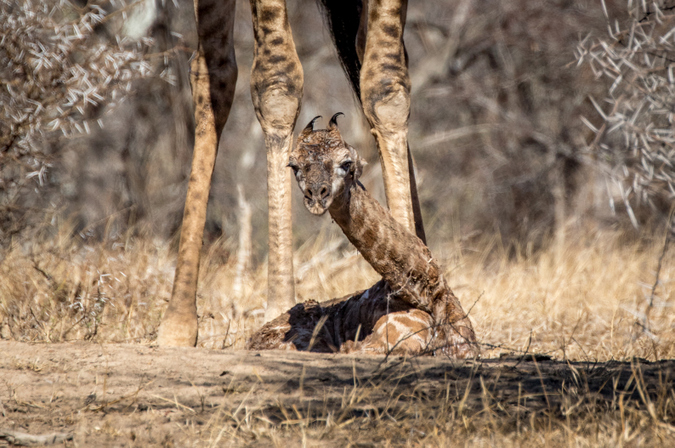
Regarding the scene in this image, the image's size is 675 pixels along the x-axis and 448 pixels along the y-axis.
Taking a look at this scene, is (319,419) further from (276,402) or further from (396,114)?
(396,114)

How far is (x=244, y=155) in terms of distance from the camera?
562 inches

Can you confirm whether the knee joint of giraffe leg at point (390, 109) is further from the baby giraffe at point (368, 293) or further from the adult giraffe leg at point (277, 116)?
the baby giraffe at point (368, 293)

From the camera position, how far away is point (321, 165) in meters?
3.05

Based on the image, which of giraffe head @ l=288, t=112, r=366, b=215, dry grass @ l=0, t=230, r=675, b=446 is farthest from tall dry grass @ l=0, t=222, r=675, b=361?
giraffe head @ l=288, t=112, r=366, b=215

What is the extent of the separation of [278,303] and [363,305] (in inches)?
28.9

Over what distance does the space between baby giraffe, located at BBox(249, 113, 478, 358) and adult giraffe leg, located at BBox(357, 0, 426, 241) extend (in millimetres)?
699

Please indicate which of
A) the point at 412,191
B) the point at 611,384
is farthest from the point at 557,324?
the point at 611,384

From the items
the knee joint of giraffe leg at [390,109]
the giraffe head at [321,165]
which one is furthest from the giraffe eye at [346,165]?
the knee joint of giraffe leg at [390,109]

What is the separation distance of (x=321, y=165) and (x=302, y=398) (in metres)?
0.97

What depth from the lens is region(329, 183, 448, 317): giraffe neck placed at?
352 centimetres

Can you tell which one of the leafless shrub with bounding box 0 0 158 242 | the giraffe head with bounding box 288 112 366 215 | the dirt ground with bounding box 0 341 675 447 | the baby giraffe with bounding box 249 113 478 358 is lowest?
the dirt ground with bounding box 0 341 675 447

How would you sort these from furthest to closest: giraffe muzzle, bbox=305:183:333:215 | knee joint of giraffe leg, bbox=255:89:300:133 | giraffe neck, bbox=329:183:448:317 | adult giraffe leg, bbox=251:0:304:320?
knee joint of giraffe leg, bbox=255:89:300:133 < adult giraffe leg, bbox=251:0:304:320 < giraffe neck, bbox=329:183:448:317 < giraffe muzzle, bbox=305:183:333:215

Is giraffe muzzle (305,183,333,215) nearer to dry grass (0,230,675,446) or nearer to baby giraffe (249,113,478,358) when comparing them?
baby giraffe (249,113,478,358)

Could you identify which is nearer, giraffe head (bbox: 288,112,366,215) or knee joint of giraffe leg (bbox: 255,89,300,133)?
giraffe head (bbox: 288,112,366,215)
